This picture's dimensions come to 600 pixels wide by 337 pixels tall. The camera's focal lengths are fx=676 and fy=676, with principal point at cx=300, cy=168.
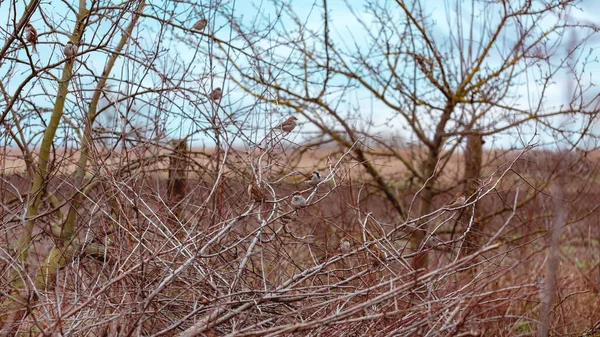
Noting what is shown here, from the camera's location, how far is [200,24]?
5.23 m

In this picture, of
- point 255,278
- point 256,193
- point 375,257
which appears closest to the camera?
point 375,257

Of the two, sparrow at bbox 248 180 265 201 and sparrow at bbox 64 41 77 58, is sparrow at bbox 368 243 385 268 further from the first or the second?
sparrow at bbox 64 41 77 58

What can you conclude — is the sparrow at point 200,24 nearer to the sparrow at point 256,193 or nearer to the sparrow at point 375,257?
the sparrow at point 256,193

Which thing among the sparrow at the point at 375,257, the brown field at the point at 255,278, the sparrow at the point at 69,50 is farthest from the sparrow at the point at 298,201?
the sparrow at the point at 69,50

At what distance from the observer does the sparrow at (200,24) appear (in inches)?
204

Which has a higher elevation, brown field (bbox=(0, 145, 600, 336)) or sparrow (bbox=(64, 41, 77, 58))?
sparrow (bbox=(64, 41, 77, 58))

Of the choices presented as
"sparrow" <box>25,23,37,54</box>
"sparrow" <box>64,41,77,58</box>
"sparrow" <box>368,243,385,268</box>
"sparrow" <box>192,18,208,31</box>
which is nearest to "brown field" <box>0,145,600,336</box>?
"sparrow" <box>368,243,385,268</box>

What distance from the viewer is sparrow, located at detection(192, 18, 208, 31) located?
5176mm

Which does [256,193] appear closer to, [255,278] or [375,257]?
[255,278]

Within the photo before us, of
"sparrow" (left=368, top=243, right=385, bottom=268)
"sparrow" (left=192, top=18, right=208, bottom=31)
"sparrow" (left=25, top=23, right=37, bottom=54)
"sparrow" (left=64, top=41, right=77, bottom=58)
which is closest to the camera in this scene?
"sparrow" (left=368, top=243, right=385, bottom=268)

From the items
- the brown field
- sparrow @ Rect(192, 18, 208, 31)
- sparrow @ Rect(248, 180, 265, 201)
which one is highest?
sparrow @ Rect(192, 18, 208, 31)

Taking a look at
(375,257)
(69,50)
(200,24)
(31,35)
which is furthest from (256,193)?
(200,24)

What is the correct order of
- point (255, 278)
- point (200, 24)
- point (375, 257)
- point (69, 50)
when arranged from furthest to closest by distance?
point (200, 24), point (69, 50), point (255, 278), point (375, 257)

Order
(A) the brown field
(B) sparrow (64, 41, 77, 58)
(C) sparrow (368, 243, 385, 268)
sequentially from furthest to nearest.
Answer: (B) sparrow (64, 41, 77, 58) → (C) sparrow (368, 243, 385, 268) → (A) the brown field
